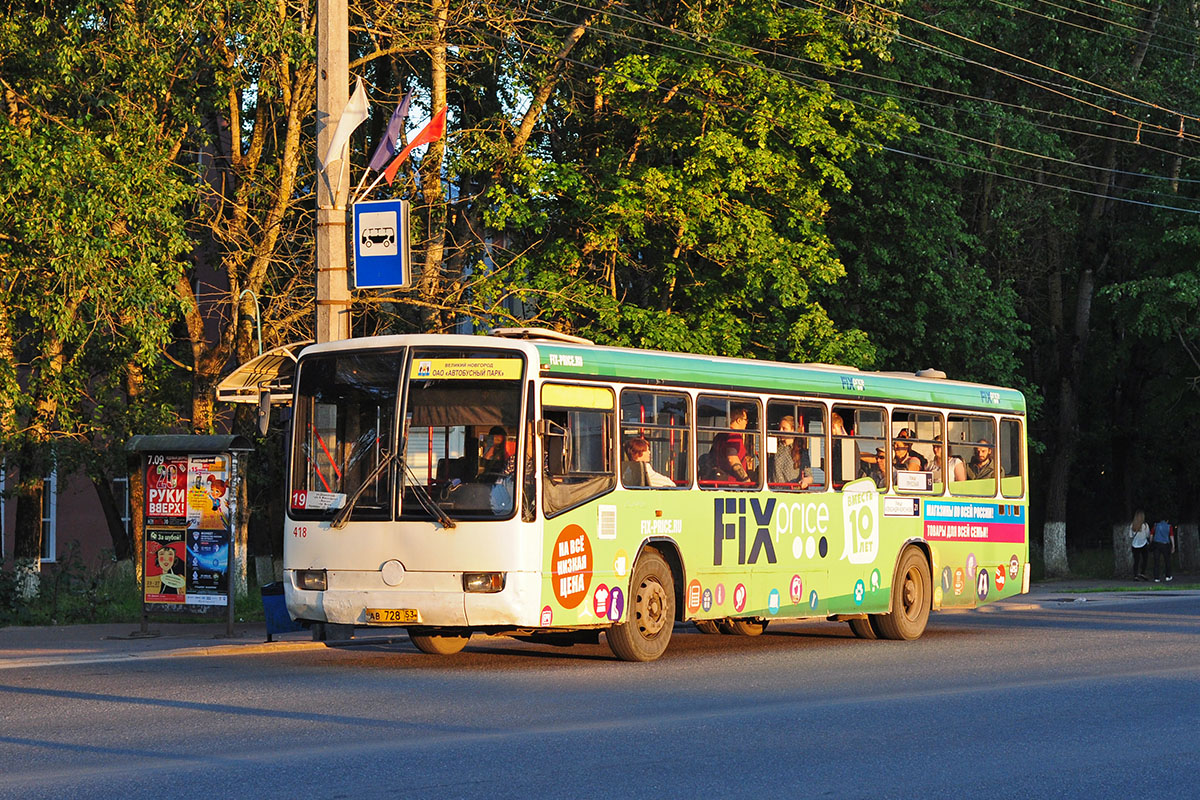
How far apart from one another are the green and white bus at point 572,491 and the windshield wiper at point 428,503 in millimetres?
13

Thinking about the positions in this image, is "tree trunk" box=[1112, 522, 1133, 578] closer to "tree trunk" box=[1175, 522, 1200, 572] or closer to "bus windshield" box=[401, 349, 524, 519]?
"tree trunk" box=[1175, 522, 1200, 572]

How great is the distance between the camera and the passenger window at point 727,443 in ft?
57.8

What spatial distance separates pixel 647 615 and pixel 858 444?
419 centimetres

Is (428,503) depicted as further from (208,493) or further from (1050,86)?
(1050,86)

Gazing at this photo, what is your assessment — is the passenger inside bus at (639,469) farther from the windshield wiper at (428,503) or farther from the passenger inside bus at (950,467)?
the passenger inside bus at (950,467)

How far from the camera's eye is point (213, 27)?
24.0 m

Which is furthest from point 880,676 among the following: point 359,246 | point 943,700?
point 359,246

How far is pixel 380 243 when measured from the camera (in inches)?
786

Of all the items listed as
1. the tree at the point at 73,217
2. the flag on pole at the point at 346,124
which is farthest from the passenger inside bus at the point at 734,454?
the tree at the point at 73,217

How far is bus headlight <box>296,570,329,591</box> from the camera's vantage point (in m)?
15.8

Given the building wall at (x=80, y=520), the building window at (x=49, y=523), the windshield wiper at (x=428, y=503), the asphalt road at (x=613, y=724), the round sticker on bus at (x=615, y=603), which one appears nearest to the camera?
the asphalt road at (x=613, y=724)

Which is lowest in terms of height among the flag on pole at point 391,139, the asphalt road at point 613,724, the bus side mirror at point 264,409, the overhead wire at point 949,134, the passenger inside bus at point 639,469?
the asphalt road at point 613,724

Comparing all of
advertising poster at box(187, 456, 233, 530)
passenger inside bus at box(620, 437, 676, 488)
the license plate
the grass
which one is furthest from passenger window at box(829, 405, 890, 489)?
the grass

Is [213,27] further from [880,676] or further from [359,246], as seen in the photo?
[880,676]
